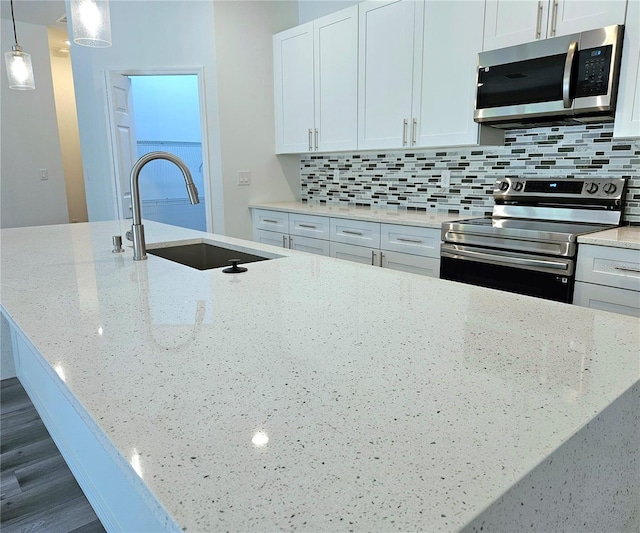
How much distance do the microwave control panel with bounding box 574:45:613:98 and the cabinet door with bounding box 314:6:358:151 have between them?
1.59 meters

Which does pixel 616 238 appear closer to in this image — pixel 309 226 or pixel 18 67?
pixel 309 226

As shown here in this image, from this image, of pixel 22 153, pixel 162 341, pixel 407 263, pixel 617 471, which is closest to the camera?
pixel 617 471

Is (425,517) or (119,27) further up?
(119,27)

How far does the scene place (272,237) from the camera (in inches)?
161

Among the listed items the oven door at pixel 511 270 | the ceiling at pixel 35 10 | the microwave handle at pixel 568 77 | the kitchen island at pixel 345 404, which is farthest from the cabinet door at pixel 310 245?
the ceiling at pixel 35 10

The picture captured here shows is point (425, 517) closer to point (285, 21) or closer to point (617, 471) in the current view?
point (617, 471)

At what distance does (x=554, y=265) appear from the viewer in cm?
221

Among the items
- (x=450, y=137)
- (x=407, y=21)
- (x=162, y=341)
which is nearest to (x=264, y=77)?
(x=407, y=21)

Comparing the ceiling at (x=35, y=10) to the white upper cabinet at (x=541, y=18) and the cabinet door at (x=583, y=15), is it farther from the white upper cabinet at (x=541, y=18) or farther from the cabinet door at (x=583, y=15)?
the cabinet door at (x=583, y=15)

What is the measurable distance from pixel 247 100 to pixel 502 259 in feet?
8.90

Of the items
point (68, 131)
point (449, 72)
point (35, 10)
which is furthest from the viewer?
point (68, 131)

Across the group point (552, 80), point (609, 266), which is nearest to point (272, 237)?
point (552, 80)

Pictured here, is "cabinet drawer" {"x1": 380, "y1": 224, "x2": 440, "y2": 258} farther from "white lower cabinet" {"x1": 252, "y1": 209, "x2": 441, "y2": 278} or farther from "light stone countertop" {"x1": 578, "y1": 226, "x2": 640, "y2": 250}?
"light stone countertop" {"x1": 578, "y1": 226, "x2": 640, "y2": 250}

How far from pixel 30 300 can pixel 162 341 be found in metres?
0.53
